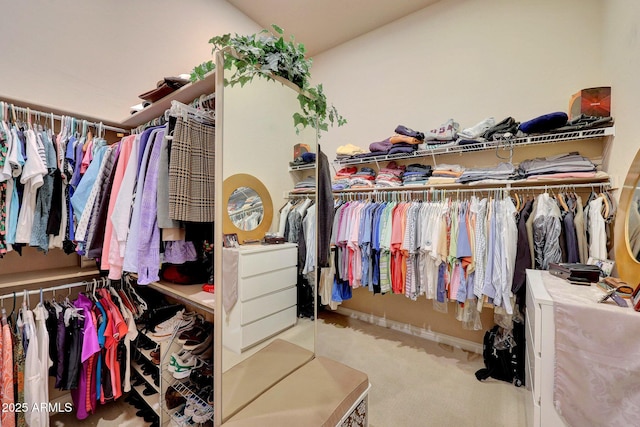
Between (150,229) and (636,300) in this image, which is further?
(150,229)

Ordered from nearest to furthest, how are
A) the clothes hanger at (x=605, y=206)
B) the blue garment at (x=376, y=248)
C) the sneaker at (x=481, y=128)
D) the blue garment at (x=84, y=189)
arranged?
the blue garment at (x=84, y=189) < the clothes hanger at (x=605, y=206) < the sneaker at (x=481, y=128) < the blue garment at (x=376, y=248)

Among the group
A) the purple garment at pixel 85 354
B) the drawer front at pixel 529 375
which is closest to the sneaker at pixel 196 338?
the purple garment at pixel 85 354

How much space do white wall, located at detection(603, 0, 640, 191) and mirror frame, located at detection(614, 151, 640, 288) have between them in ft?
0.67

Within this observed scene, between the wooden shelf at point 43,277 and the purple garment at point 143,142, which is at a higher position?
the purple garment at point 143,142

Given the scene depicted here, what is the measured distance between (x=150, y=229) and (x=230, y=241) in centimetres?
43

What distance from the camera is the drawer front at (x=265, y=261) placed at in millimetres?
1193

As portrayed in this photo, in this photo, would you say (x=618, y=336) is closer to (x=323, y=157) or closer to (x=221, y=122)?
(x=323, y=157)

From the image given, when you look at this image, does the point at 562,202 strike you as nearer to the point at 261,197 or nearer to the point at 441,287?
the point at 441,287

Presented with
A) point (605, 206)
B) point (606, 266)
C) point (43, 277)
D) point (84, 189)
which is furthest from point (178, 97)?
point (605, 206)

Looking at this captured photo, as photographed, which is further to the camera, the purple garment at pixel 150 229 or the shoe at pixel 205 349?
the shoe at pixel 205 349

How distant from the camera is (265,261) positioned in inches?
53.0

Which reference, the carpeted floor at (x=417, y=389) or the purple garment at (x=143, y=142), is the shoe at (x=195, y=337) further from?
the purple garment at (x=143, y=142)

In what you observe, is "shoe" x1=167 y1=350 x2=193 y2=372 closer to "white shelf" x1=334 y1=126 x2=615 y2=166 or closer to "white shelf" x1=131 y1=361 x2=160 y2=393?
"white shelf" x1=131 y1=361 x2=160 y2=393

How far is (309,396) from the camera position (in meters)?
1.18
